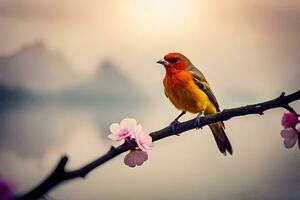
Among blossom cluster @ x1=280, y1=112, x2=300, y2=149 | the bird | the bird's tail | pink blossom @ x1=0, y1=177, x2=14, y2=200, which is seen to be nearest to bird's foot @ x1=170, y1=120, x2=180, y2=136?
the bird

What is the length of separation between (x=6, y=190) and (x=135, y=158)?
44 centimetres

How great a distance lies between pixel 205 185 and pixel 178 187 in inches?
3.8

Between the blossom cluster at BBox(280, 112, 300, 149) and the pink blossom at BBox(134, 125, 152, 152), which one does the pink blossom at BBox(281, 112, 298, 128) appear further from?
the pink blossom at BBox(134, 125, 152, 152)

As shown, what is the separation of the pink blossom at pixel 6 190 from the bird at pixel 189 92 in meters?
0.59

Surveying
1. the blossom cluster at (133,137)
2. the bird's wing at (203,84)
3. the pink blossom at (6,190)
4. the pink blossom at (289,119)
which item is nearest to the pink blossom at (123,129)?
the blossom cluster at (133,137)

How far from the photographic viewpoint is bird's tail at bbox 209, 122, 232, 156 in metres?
1.69

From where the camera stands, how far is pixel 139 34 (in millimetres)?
1703

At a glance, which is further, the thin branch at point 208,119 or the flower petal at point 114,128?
the flower petal at point 114,128

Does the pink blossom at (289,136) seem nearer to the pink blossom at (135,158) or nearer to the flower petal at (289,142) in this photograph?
the flower petal at (289,142)

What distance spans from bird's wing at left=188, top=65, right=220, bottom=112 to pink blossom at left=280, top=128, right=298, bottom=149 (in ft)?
0.84

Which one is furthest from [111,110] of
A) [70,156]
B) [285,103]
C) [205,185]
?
[285,103]

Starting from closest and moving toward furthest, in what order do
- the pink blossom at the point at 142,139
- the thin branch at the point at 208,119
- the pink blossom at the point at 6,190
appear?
1. the pink blossom at the point at 6,190
2. the thin branch at the point at 208,119
3. the pink blossom at the point at 142,139

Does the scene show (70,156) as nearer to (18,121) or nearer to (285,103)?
(18,121)

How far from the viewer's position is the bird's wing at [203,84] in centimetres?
168
